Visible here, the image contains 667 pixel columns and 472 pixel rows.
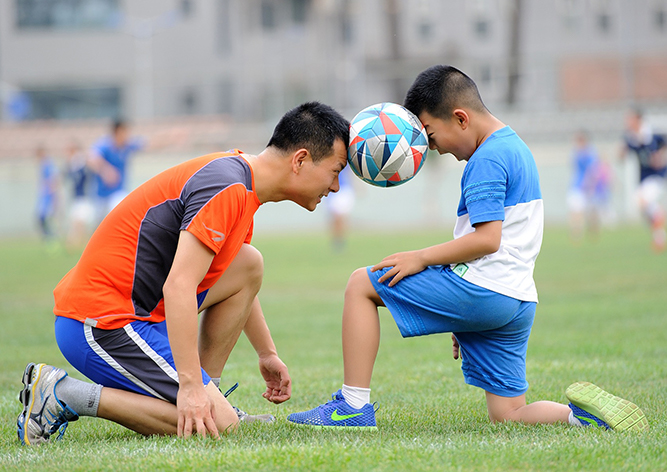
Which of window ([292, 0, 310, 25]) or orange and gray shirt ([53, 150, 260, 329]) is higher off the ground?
window ([292, 0, 310, 25])

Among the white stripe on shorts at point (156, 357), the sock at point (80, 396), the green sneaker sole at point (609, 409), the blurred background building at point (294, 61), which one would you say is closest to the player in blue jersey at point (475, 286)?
the green sneaker sole at point (609, 409)

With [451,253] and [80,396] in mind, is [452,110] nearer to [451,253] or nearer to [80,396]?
[451,253]

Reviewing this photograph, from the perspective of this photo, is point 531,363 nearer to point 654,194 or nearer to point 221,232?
point 221,232

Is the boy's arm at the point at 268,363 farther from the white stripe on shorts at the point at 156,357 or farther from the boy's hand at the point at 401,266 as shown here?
the boy's hand at the point at 401,266

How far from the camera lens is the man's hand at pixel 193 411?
10.1 feet

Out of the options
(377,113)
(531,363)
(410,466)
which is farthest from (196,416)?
(531,363)

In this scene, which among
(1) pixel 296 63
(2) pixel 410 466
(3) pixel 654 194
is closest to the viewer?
(2) pixel 410 466

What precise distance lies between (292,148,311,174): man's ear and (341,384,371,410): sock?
97 centimetres

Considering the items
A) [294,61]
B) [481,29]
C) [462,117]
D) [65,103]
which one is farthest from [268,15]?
[462,117]

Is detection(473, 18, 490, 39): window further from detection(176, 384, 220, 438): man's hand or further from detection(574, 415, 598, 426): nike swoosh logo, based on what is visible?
detection(176, 384, 220, 438): man's hand

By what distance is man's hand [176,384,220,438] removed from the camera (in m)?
3.07

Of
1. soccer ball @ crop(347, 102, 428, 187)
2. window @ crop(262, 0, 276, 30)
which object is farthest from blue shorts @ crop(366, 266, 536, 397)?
window @ crop(262, 0, 276, 30)

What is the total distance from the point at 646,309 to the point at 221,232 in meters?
5.43

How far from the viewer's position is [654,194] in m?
14.5
